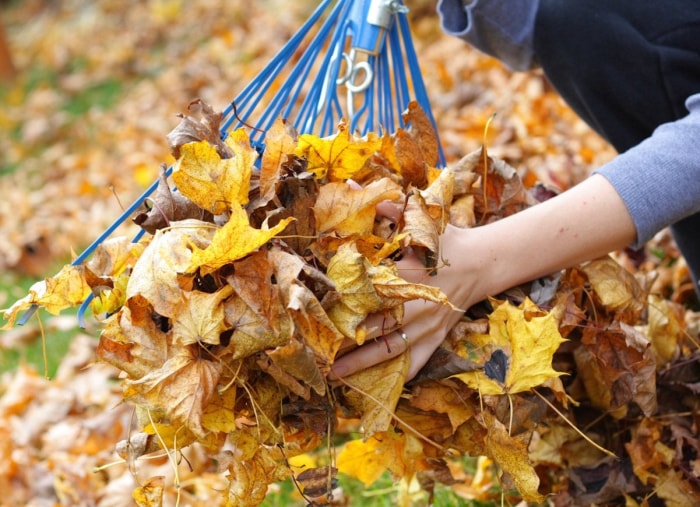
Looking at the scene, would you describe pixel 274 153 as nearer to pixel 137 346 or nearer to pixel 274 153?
pixel 274 153

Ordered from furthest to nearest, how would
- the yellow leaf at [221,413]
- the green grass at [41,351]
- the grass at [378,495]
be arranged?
the green grass at [41,351]
the grass at [378,495]
the yellow leaf at [221,413]

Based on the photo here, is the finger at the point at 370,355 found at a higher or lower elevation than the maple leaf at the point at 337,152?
lower

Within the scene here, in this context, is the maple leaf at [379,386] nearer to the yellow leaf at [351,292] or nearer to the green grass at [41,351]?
the yellow leaf at [351,292]

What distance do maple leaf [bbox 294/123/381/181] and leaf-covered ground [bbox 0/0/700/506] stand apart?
0.26 meters

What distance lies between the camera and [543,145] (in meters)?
2.20

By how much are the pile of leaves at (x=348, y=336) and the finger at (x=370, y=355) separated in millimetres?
13

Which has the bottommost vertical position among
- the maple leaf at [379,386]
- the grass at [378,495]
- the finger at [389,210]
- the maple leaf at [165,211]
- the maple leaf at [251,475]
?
the grass at [378,495]

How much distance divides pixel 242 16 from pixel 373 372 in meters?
4.30

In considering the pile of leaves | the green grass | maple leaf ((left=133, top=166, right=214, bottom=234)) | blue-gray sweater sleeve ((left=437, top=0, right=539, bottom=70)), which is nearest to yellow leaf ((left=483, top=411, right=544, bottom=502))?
the pile of leaves

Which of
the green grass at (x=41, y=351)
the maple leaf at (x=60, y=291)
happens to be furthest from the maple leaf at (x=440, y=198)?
the green grass at (x=41, y=351)

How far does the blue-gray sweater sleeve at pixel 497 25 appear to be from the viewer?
135cm

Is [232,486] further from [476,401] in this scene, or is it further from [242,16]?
[242,16]

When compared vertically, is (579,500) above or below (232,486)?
below

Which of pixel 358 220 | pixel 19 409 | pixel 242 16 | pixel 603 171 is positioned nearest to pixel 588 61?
pixel 603 171
